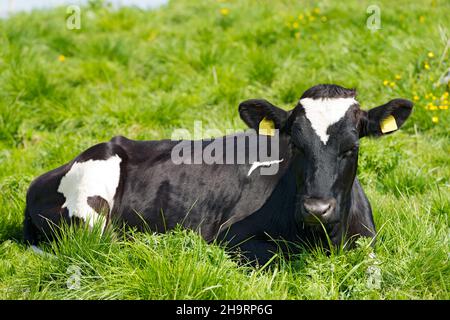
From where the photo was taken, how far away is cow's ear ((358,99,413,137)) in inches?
208

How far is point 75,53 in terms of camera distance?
11.3 meters

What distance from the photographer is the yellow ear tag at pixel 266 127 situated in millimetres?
5531

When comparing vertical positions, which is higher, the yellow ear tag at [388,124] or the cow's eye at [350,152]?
the yellow ear tag at [388,124]

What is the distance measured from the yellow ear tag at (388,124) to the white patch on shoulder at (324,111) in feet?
1.18

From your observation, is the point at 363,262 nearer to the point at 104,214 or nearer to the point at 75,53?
the point at 104,214

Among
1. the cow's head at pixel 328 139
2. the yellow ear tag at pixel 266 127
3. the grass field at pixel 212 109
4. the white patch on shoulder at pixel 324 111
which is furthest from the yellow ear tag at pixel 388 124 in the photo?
the yellow ear tag at pixel 266 127

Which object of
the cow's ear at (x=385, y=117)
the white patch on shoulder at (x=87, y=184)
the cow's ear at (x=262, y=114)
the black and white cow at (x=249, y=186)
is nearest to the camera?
the black and white cow at (x=249, y=186)

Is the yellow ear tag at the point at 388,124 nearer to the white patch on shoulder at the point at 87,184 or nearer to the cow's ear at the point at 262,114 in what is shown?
the cow's ear at the point at 262,114

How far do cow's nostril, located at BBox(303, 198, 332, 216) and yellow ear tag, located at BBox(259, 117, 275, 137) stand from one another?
1.06 meters

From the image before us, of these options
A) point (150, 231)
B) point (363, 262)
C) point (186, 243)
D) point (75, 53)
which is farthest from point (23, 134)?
point (363, 262)

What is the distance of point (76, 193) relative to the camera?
621 centimetres

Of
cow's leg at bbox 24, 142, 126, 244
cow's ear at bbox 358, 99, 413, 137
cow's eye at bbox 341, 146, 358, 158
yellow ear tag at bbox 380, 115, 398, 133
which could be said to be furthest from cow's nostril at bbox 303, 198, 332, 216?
cow's leg at bbox 24, 142, 126, 244

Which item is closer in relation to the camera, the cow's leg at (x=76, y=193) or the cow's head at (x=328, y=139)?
the cow's head at (x=328, y=139)

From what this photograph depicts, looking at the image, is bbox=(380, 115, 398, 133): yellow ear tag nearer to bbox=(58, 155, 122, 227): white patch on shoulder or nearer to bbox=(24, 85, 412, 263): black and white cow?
bbox=(24, 85, 412, 263): black and white cow
